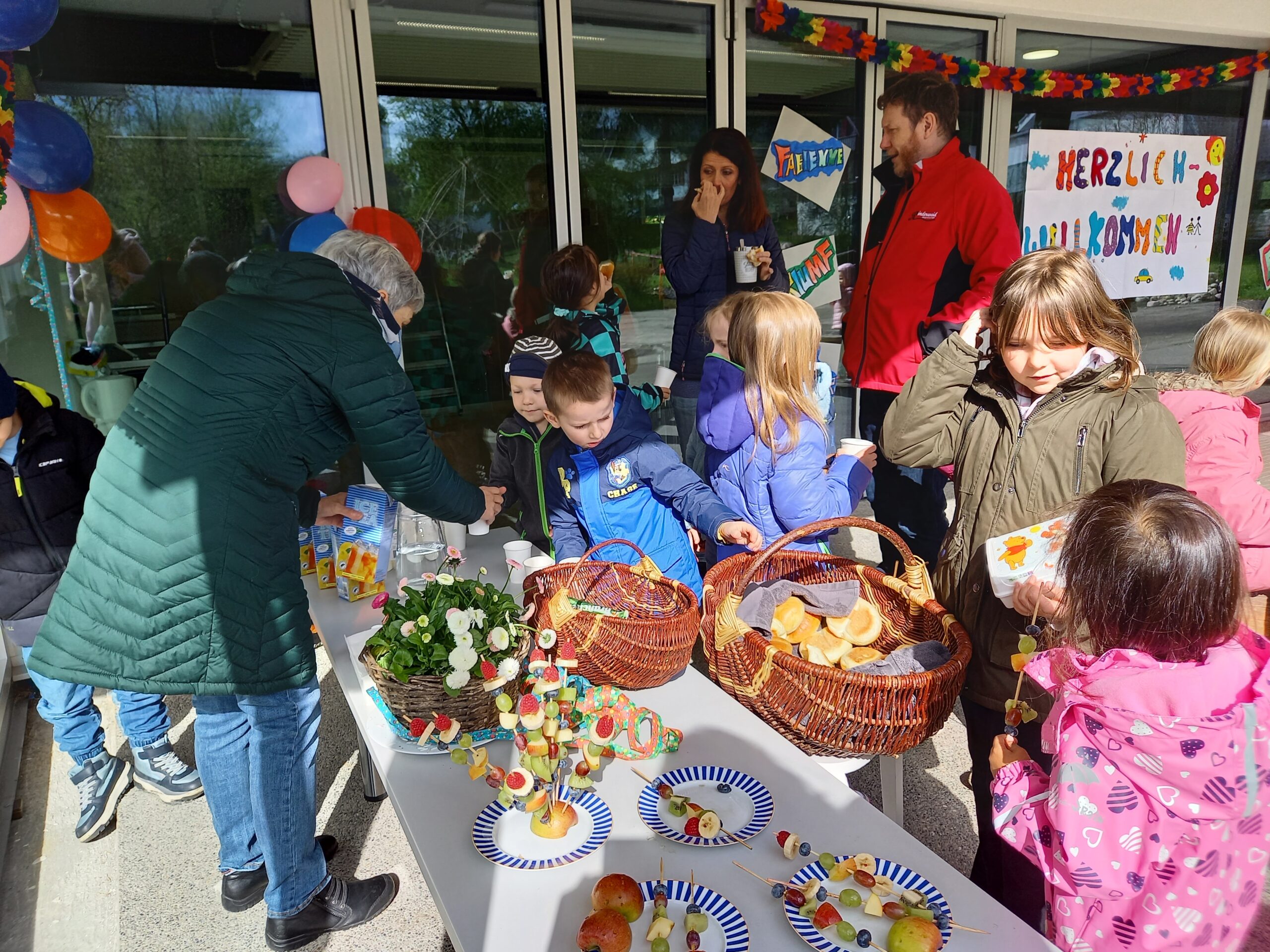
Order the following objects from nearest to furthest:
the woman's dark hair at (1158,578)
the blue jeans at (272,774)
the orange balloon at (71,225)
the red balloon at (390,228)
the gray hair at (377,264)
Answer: the woman's dark hair at (1158,578) < the blue jeans at (272,774) < the gray hair at (377,264) < the orange balloon at (71,225) < the red balloon at (390,228)

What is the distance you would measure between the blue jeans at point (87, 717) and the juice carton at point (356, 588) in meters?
0.91

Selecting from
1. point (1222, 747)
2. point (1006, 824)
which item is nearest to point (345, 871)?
point (1006, 824)

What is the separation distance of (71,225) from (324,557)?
5.81ft

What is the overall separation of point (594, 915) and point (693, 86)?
4.42 metres

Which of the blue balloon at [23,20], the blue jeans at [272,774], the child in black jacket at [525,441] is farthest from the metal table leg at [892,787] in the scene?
the blue balloon at [23,20]

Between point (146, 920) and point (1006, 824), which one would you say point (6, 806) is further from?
point (1006, 824)

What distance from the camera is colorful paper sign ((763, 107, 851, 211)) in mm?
4875

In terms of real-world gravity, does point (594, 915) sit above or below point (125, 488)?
below

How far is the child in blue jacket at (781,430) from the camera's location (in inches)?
97.2

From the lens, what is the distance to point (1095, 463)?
1.69m

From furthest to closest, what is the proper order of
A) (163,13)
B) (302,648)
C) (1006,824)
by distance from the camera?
1. (163,13)
2. (302,648)
3. (1006,824)

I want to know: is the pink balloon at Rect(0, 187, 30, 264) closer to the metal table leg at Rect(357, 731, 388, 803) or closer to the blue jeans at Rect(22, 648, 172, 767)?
the blue jeans at Rect(22, 648, 172, 767)

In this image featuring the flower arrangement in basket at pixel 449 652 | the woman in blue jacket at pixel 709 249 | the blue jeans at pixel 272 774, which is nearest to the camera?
the flower arrangement in basket at pixel 449 652

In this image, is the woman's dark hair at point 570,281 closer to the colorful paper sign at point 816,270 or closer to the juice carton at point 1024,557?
the colorful paper sign at point 816,270
